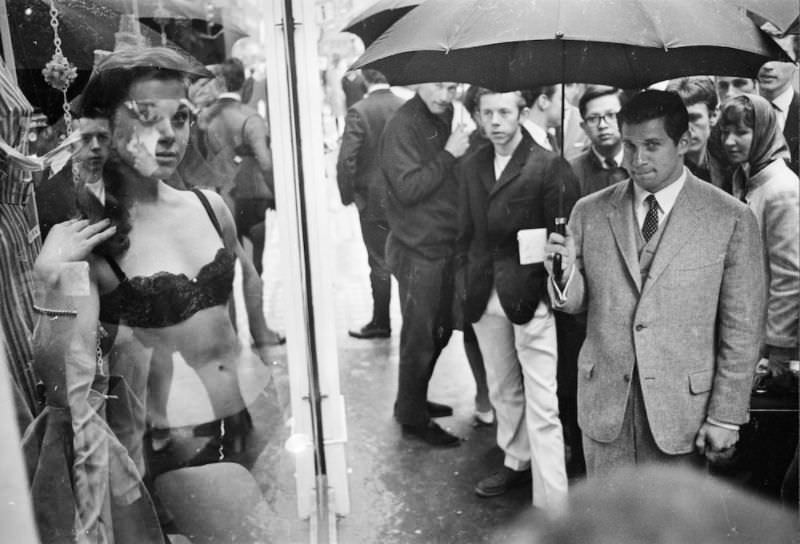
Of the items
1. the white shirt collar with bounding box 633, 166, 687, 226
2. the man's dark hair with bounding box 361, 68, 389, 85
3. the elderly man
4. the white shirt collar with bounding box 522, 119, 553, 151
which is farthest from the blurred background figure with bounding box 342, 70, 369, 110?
the white shirt collar with bounding box 633, 166, 687, 226

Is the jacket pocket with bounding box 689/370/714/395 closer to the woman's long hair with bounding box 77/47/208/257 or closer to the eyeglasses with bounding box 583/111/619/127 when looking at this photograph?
the eyeglasses with bounding box 583/111/619/127

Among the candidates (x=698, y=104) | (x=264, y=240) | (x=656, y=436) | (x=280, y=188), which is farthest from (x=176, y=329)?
(x=698, y=104)

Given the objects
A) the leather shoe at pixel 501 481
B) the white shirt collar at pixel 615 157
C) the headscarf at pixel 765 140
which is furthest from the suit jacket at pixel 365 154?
the headscarf at pixel 765 140

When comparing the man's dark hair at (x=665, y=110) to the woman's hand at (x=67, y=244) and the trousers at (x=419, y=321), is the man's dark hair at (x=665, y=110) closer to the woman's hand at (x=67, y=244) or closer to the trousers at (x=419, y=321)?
the trousers at (x=419, y=321)

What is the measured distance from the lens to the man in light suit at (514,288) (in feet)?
7.48

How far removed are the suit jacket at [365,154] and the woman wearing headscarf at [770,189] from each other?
1032 millimetres

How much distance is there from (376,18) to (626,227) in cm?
101

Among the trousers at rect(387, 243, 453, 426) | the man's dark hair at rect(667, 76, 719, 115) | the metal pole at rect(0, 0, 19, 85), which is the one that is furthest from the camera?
the trousers at rect(387, 243, 453, 426)

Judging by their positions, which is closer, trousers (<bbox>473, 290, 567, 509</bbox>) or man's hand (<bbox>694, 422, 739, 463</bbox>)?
man's hand (<bbox>694, 422, 739, 463</bbox>)

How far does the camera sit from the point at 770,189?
2.22 metres

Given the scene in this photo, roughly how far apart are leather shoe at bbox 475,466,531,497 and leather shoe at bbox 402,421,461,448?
16 centimetres

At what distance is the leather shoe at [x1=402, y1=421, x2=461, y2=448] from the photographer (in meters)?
2.57

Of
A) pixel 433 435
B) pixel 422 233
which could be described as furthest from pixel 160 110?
pixel 433 435

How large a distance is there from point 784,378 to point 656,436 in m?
0.44
